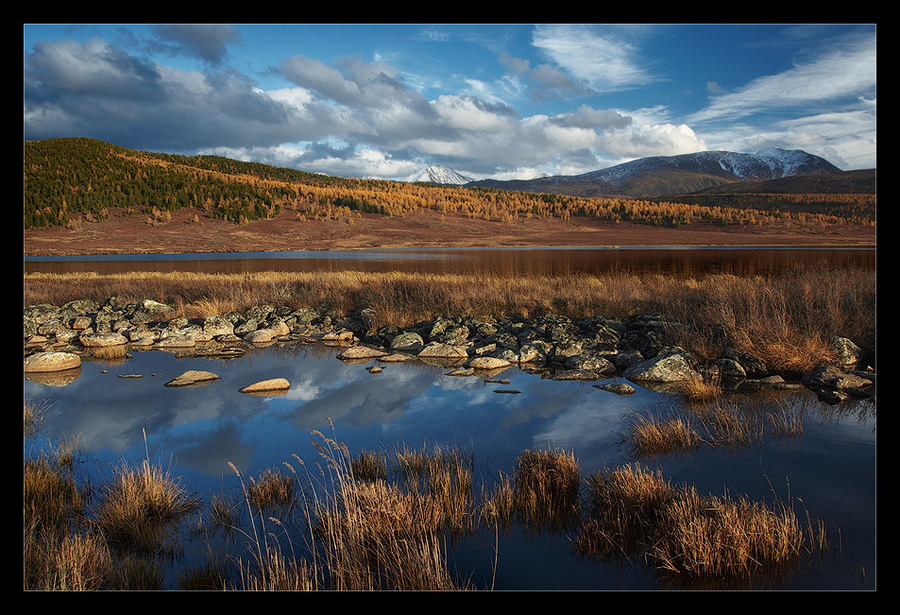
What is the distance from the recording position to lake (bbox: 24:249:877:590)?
410 centimetres

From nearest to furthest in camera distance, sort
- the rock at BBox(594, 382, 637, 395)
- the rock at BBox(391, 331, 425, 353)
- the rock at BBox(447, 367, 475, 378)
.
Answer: the rock at BBox(594, 382, 637, 395), the rock at BBox(447, 367, 475, 378), the rock at BBox(391, 331, 425, 353)

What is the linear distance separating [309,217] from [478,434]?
69.3m

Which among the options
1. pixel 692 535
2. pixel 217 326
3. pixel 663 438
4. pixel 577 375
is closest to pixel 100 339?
pixel 217 326

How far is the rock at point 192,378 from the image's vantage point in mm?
10414

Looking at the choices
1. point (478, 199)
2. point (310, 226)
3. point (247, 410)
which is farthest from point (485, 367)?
point (478, 199)

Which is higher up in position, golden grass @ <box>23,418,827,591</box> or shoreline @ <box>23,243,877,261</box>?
shoreline @ <box>23,243,877,261</box>

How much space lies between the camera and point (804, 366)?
972 centimetres

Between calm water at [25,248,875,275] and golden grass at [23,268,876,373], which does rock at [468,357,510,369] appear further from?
calm water at [25,248,875,275]

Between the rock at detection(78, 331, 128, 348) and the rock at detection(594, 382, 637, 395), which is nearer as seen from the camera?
the rock at detection(594, 382, 637, 395)

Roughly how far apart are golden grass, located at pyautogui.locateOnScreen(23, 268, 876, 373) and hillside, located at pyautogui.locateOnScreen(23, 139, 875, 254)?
37.4 m

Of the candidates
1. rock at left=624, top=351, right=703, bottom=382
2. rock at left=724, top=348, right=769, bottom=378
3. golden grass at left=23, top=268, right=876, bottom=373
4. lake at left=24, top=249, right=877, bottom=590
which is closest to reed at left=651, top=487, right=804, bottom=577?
lake at left=24, top=249, right=877, bottom=590

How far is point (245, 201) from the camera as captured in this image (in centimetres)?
7175
